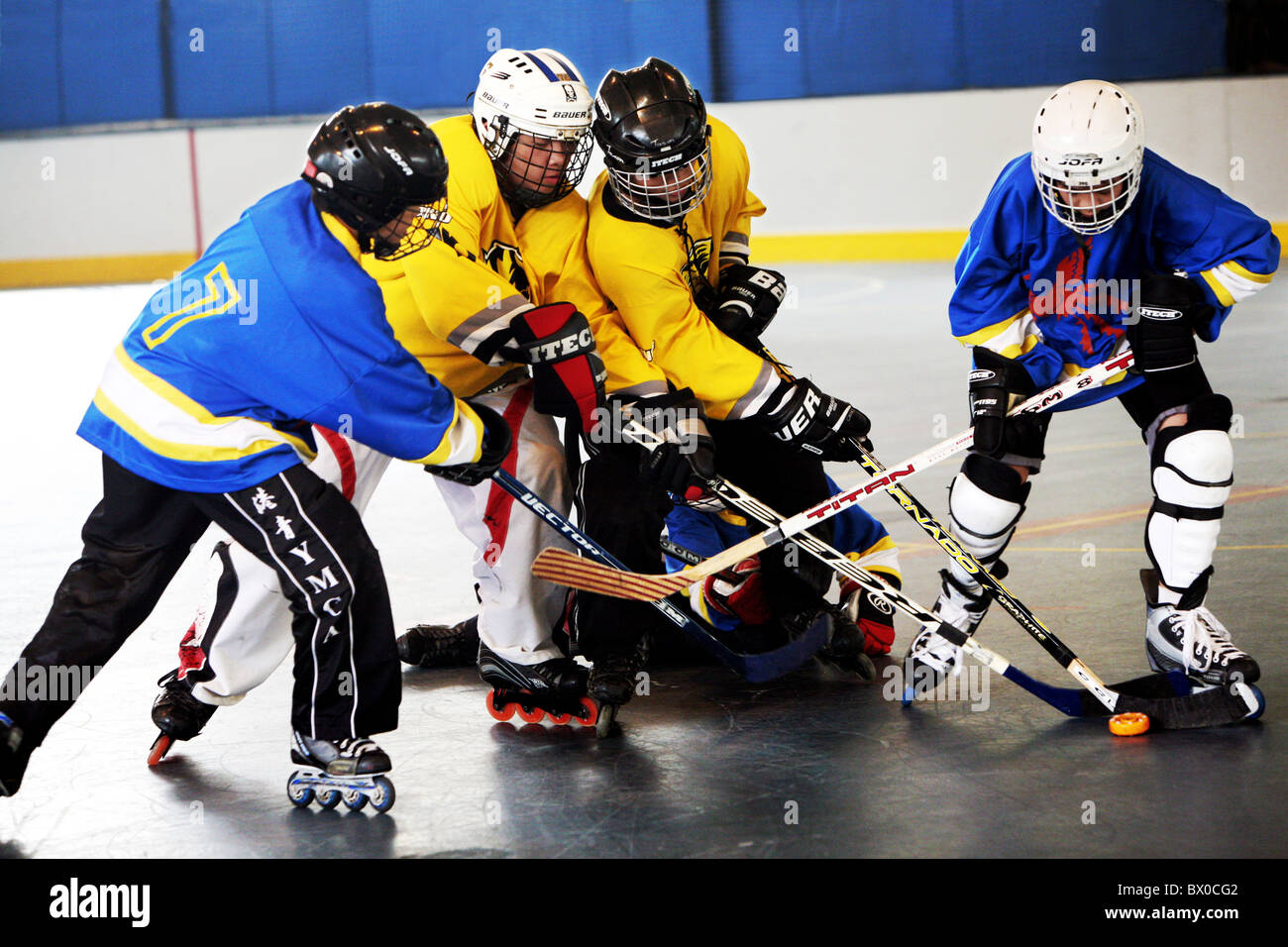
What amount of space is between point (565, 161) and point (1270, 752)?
2031 millimetres

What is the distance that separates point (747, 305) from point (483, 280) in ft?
2.57

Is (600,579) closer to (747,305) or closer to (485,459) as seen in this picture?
(485,459)

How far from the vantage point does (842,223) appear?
14305 millimetres

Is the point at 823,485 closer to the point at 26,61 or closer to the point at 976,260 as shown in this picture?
the point at 976,260

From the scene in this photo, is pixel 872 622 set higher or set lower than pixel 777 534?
lower

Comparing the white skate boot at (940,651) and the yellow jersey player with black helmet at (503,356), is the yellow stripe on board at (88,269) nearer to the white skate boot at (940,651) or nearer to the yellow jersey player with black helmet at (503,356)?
the yellow jersey player with black helmet at (503,356)

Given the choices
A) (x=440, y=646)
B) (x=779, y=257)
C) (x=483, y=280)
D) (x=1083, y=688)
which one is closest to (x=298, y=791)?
(x=440, y=646)

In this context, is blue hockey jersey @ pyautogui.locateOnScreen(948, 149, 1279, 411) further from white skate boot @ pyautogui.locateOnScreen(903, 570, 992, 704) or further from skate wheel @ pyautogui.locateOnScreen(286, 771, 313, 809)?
skate wheel @ pyautogui.locateOnScreen(286, 771, 313, 809)

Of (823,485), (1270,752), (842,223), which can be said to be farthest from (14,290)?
(1270,752)

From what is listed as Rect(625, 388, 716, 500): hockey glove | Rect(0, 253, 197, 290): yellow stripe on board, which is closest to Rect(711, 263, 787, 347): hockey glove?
Rect(625, 388, 716, 500): hockey glove

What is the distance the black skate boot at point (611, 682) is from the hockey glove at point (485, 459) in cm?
61

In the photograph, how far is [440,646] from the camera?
164 inches

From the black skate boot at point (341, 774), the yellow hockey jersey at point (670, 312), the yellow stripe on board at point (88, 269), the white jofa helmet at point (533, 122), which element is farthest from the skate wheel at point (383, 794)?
the yellow stripe on board at point (88, 269)

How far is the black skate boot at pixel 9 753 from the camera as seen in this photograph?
3021 millimetres
